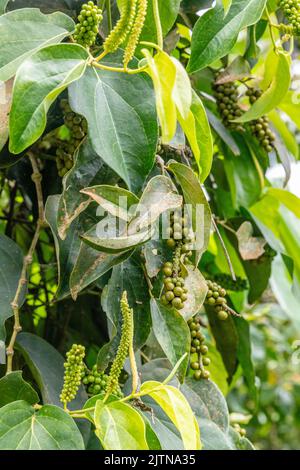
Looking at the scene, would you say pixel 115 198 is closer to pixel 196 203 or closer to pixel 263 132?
pixel 196 203

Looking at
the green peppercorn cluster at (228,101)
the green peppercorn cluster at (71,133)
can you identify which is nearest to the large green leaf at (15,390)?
the green peppercorn cluster at (71,133)

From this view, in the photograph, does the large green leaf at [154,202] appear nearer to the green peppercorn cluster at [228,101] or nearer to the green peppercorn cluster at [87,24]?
the green peppercorn cluster at [87,24]

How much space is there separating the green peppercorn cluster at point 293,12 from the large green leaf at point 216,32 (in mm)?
50

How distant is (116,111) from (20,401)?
260mm

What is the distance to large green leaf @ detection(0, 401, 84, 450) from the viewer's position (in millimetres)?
559

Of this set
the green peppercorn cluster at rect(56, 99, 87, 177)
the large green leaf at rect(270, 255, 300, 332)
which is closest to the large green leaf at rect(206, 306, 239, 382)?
the large green leaf at rect(270, 255, 300, 332)

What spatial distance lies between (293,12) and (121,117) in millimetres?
247

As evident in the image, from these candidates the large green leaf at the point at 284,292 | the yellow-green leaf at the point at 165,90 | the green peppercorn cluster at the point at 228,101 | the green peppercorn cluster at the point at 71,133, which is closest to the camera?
the yellow-green leaf at the point at 165,90

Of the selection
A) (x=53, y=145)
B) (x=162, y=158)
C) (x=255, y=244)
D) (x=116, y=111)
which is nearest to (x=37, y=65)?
(x=116, y=111)

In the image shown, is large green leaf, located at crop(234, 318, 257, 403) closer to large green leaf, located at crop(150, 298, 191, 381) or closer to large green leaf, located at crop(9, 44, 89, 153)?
large green leaf, located at crop(150, 298, 191, 381)

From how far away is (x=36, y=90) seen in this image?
549mm

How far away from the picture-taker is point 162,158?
2.41ft

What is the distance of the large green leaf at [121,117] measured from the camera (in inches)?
23.5

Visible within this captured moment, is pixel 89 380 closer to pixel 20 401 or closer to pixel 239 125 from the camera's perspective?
pixel 20 401
